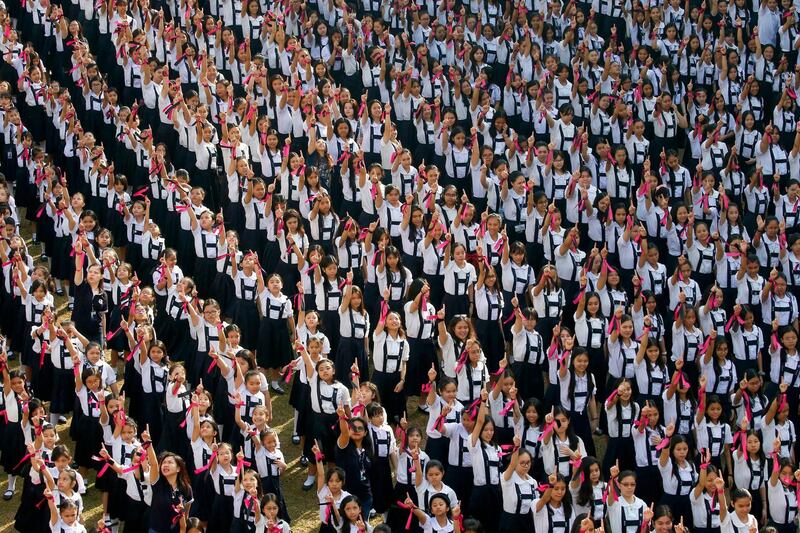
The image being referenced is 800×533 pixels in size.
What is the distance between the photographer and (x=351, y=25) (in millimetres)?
18141

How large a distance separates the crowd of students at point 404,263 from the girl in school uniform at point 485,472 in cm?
2

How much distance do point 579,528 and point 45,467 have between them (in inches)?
153

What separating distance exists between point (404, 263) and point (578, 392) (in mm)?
2476

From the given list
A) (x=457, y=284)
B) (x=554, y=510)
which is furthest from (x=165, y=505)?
(x=457, y=284)

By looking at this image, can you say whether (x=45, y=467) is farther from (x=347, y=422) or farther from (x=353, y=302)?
(x=353, y=302)

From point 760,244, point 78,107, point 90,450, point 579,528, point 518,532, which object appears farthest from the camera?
point 78,107

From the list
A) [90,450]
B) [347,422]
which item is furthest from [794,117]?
[90,450]

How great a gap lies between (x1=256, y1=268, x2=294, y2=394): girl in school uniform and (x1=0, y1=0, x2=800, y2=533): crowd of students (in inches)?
1.0

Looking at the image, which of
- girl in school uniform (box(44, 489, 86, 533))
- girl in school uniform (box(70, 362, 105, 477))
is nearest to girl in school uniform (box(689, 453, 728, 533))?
girl in school uniform (box(44, 489, 86, 533))

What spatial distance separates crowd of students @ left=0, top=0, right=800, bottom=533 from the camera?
12211 millimetres

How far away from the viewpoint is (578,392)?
42.9 feet

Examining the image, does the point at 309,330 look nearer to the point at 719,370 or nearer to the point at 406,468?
the point at 406,468

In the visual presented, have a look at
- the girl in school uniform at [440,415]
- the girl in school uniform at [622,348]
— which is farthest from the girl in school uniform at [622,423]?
the girl in school uniform at [440,415]

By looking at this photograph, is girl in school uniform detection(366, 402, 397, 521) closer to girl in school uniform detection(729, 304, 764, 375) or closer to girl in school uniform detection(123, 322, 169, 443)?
girl in school uniform detection(123, 322, 169, 443)
